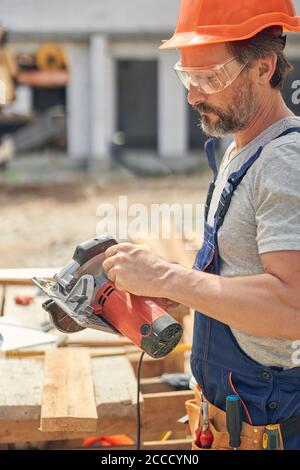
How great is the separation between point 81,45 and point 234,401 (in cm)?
1779

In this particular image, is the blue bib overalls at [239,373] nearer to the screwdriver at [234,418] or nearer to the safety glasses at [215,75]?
the screwdriver at [234,418]

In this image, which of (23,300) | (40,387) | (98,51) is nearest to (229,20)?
(40,387)

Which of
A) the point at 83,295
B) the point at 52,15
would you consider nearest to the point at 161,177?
the point at 52,15

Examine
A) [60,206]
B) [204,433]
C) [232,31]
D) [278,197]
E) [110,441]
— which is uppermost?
[232,31]

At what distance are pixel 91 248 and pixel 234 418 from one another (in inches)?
28.5

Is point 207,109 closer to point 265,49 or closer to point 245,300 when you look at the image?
point 265,49

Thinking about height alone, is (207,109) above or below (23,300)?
above

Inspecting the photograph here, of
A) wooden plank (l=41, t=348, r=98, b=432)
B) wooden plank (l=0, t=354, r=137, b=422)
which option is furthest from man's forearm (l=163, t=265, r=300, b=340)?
wooden plank (l=0, t=354, r=137, b=422)

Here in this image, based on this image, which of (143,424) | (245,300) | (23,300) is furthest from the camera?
(23,300)

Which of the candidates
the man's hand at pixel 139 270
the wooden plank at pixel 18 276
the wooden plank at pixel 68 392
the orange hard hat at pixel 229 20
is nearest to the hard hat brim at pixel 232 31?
the orange hard hat at pixel 229 20

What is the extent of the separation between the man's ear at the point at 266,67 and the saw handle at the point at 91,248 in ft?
2.44

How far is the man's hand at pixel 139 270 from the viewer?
6.82 feet

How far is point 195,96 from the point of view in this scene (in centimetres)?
221

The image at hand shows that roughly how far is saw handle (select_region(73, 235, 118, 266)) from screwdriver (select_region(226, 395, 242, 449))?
2.12ft
